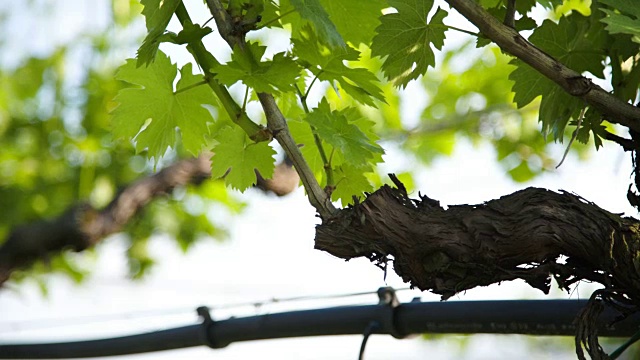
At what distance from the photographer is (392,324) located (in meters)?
0.67

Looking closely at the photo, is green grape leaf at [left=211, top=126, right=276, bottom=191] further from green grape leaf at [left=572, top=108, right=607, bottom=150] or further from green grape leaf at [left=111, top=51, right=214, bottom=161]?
green grape leaf at [left=572, top=108, right=607, bottom=150]

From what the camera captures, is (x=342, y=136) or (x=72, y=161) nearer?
(x=342, y=136)

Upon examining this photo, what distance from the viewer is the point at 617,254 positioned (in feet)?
1.23

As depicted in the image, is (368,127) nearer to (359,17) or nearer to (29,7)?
(359,17)

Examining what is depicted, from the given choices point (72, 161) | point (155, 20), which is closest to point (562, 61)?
point (155, 20)

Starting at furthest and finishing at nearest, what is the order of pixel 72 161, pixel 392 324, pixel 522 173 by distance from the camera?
pixel 72 161 < pixel 522 173 < pixel 392 324

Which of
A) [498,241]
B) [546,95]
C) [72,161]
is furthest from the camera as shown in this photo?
[72,161]

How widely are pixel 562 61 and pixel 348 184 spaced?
0.16 meters

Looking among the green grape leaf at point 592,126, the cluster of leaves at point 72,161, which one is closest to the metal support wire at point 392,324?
the green grape leaf at point 592,126

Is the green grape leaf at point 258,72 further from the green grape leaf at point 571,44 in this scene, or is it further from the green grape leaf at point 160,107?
the green grape leaf at point 571,44

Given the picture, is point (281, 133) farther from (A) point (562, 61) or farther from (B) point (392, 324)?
(B) point (392, 324)

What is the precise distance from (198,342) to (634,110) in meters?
0.61

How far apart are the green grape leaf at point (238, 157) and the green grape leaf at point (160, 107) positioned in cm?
3

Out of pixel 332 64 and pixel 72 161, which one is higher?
pixel 72 161
